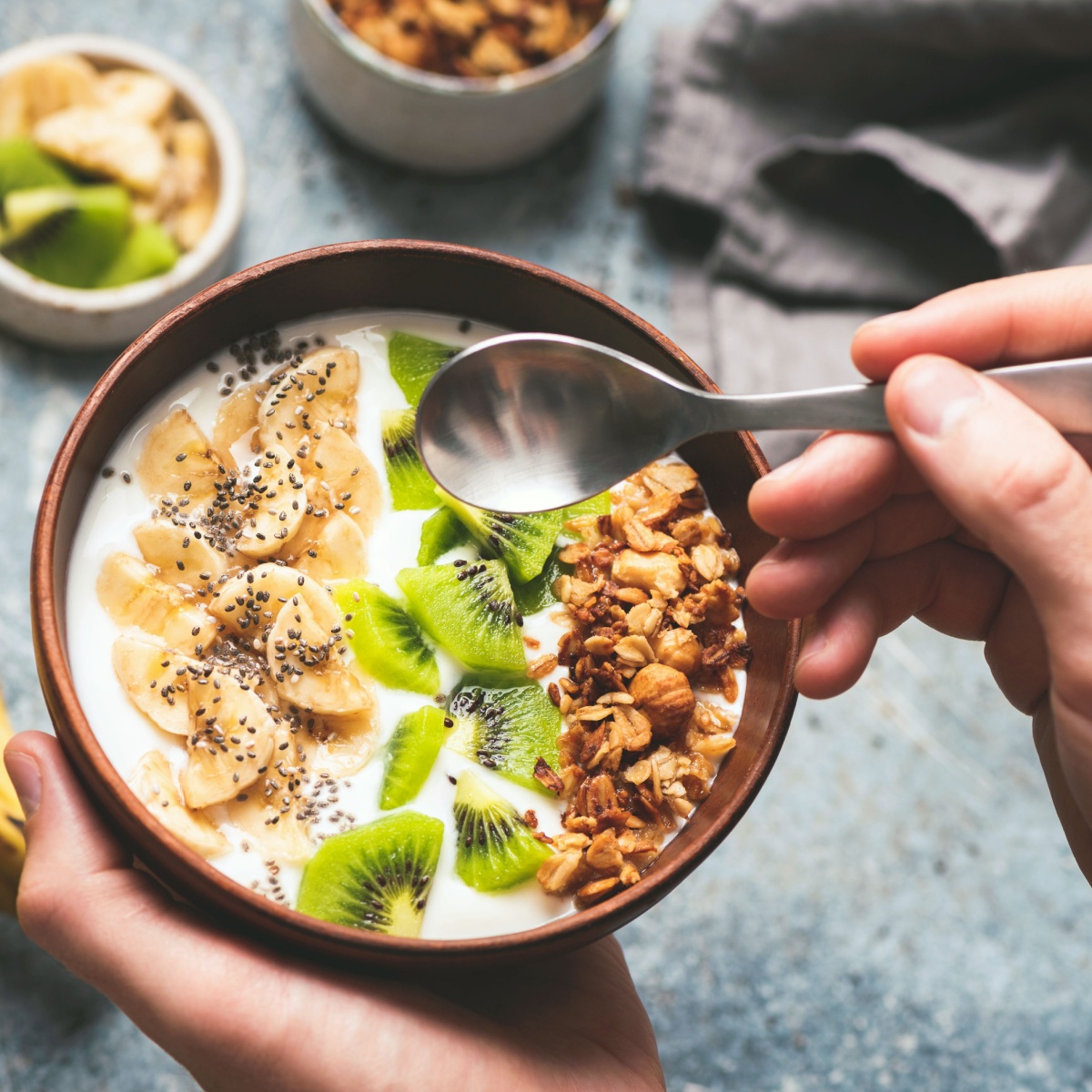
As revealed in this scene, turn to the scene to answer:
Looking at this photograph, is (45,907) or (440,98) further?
(440,98)

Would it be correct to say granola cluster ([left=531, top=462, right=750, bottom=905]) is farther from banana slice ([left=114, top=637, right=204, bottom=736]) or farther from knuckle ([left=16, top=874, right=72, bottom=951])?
knuckle ([left=16, top=874, right=72, bottom=951])

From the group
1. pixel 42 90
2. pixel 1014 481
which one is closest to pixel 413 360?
pixel 1014 481

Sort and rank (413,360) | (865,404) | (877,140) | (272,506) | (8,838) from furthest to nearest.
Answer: (877,140)
(8,838)
(413,360)
(272,506)
(865,404)

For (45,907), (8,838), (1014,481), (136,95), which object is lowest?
(8,838)

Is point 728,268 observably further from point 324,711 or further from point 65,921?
point 65,921

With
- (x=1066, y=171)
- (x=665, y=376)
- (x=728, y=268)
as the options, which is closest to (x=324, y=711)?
(x=665, y=376)

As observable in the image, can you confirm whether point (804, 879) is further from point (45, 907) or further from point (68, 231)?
point (68, 231)
